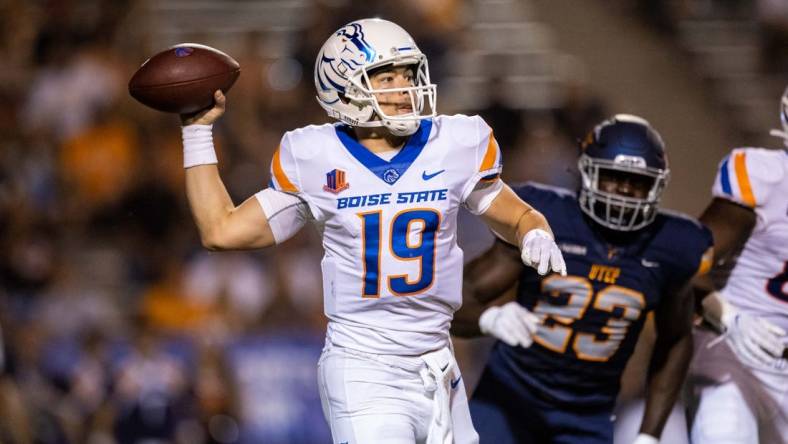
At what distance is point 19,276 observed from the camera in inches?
226

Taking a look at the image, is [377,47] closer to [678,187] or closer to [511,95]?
[511,95]

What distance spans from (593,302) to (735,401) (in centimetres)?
57

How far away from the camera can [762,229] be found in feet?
11.1

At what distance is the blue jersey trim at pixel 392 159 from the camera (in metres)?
2.57

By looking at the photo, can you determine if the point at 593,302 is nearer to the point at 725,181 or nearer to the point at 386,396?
the point at 725,181

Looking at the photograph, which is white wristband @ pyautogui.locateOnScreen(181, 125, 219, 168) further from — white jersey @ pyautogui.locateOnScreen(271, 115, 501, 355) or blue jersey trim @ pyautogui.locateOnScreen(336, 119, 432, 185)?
blue jersey trim @ pyautogui.locateOnScreen(336, 119, 432, 185)

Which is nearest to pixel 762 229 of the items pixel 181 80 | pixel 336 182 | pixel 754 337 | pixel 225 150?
pixel 754 337

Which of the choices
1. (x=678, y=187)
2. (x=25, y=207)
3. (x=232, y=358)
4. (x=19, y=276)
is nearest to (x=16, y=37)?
(x=25, y=207)

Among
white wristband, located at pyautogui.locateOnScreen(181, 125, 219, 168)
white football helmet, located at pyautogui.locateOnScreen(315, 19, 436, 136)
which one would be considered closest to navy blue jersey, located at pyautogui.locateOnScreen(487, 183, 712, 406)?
white football helmet, located at pyautogui.locateOnScreen(315, 19, 436, 136)

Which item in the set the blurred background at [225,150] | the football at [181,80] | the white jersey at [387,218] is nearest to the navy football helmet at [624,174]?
the white jersey at [387,218]

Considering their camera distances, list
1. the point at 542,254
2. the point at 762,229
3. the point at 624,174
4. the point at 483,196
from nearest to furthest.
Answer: the point at 542,254 < the point at 483,196 < the point at 624,174 < the point at 762,229

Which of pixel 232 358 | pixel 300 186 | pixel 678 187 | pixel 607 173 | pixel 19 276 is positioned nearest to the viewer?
pixel 300 186

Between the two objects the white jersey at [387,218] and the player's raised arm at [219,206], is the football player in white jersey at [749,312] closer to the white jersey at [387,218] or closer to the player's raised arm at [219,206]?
the white jersey at [387,218]

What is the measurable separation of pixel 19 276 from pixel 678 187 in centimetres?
371
